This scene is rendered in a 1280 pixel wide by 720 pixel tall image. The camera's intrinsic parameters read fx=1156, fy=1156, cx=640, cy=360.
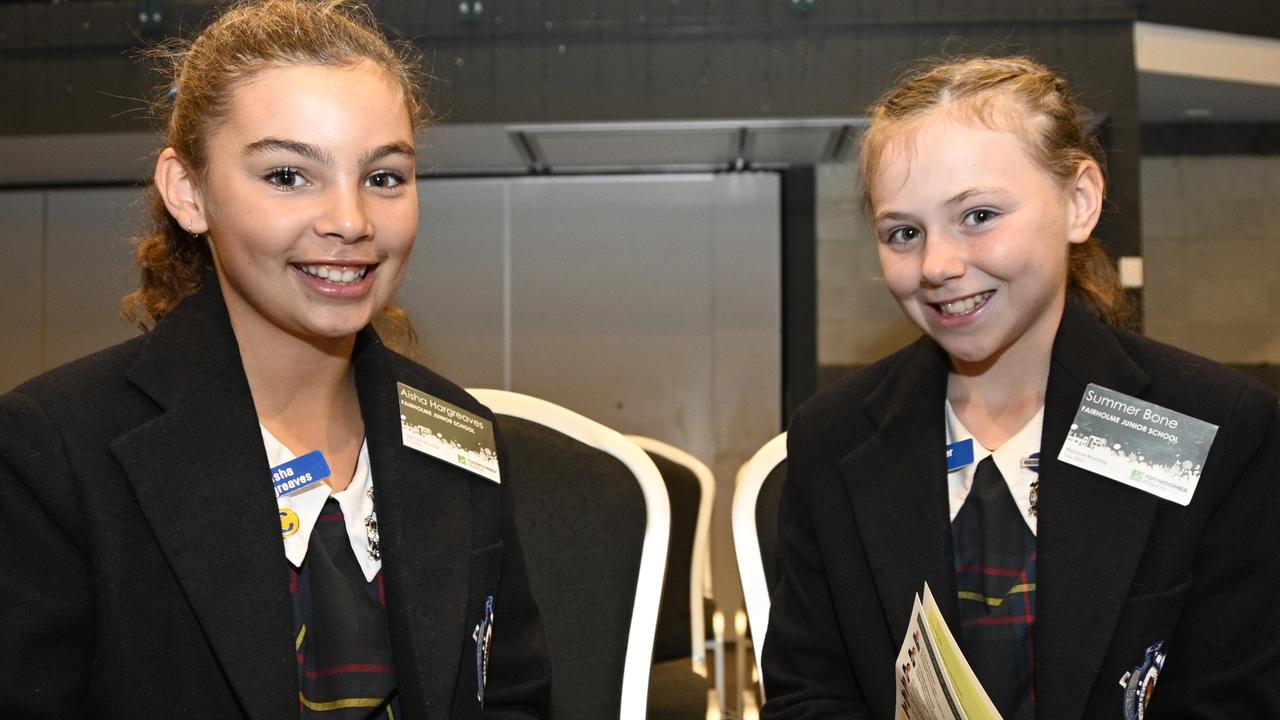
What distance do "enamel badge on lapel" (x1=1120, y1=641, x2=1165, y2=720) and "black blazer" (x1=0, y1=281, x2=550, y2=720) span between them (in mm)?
793

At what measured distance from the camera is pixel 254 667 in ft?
4.00

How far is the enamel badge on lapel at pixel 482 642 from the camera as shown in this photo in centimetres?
146

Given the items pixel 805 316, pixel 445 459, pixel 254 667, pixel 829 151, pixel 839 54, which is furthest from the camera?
pixel 805 316

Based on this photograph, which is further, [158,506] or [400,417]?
[400,417]

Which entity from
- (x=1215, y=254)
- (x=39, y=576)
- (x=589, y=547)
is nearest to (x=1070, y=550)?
(x=589, y=547)

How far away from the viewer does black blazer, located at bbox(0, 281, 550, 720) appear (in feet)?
3.82

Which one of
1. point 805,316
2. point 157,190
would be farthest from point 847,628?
point 805,316

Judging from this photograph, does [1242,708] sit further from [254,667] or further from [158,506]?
[158,506]

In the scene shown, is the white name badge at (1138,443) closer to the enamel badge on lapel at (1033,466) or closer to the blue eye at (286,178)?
the enamel badge on lapel at (1033,466)

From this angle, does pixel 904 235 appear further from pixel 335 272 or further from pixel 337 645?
pixel 337 645

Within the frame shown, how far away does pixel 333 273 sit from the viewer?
135 cm

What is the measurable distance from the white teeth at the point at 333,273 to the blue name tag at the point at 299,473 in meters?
0.21

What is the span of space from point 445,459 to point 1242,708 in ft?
3.27

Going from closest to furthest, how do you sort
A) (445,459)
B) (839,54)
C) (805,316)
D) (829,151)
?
1. (445,459)
2. (839,54)
3. (829,151)
4. (805,316)
